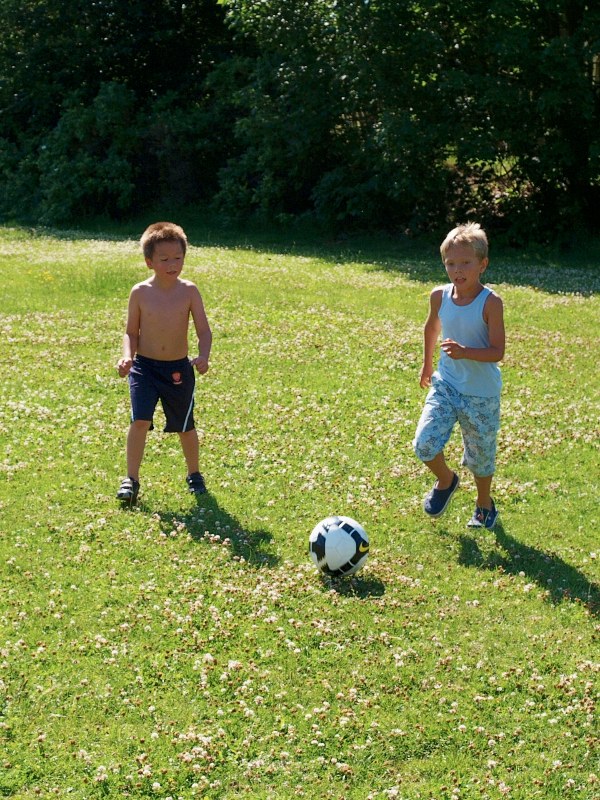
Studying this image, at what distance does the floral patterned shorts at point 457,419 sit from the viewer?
7.47 m

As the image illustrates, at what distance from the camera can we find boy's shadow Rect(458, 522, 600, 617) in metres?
6.73

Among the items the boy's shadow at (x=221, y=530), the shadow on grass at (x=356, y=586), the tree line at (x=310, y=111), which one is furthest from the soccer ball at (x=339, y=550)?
the tree line at (x=310, y=111)

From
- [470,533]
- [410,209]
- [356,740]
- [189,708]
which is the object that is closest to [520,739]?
[356,740]

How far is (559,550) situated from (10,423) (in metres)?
5.55

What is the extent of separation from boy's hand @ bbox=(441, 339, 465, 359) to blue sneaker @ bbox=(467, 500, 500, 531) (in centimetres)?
138

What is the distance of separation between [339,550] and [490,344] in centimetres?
190

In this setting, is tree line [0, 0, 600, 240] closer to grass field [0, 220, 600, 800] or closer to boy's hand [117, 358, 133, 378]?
grass field [0, 220, 600, 800]

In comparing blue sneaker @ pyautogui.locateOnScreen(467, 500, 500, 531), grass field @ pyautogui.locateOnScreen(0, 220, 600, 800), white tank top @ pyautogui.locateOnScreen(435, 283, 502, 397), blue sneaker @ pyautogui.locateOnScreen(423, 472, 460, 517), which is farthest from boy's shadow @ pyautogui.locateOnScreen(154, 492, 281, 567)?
white tank top @ pyautogui.locateOnScreen(435, 283, 502, 397)

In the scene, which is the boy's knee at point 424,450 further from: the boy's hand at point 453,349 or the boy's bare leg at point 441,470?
the boy's hand at point 453,349

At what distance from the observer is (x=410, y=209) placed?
26156 mm

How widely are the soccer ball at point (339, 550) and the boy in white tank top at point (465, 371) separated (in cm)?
101

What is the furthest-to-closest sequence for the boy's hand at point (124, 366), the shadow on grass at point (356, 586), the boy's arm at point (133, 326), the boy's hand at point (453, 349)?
the boy's arm at point (133, 326) → the boy's hand at point (124, 366) → the boy's hand at point (453, 349) → the shadow on grass at point (356, 586)

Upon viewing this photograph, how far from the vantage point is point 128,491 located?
26.5 ft

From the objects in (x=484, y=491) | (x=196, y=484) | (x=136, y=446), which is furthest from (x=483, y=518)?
(x=136, y=446)
